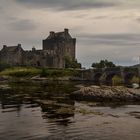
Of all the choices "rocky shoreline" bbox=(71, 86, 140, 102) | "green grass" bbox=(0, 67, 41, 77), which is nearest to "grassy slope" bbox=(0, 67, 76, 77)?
"green grass" bbox=(0, 67, 41, 77)

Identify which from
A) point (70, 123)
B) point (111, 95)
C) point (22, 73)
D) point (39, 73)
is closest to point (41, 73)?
point (39, 73)

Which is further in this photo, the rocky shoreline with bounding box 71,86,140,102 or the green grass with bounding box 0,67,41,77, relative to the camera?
the green grass with bounding box 0,67,41,77

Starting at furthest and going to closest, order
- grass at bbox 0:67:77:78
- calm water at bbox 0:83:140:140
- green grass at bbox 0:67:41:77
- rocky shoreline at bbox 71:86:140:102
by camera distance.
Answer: green grass at bbox 0:67:41:77 < grass at bbox 0:67:77:78 < rocky shoreline at bbox 71:86:140:102 < calm water at bbox 0:83:140:140

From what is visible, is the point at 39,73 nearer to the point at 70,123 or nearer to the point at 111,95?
the point at 111,95

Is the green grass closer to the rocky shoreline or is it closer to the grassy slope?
the grassy slope

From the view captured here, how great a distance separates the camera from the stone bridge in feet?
545

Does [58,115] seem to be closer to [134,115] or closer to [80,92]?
[134,115]

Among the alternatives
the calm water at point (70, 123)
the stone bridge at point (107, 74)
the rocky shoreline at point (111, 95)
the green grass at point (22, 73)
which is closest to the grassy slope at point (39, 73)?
the green grass at point (22, 73)

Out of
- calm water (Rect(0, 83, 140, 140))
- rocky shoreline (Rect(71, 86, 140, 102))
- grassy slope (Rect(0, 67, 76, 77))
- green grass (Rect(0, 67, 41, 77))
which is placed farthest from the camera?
green grass (Rect(0, 67, 41, 77))

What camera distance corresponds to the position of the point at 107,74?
175m

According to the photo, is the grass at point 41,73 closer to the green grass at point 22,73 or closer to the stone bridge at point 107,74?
the green grass at point 22,73

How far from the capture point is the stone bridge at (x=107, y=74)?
16625 centimetres

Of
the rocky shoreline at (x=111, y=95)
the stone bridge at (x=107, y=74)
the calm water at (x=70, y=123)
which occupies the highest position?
the stone bridge at (x=107, y=74)

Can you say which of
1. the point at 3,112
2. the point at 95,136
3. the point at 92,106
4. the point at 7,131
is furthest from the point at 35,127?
the point at 92,106
